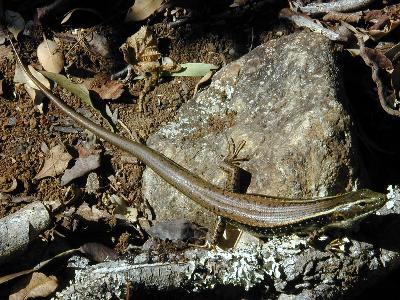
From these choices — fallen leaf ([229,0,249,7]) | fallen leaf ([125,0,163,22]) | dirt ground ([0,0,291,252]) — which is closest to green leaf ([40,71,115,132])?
dirt ground ([0,0,291,252])

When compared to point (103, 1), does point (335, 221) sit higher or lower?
lower

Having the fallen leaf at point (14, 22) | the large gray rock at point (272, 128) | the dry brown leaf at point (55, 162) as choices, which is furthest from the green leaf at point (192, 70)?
the fallen leaf at point (14, 22)

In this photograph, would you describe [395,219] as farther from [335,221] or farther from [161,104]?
[161,104]

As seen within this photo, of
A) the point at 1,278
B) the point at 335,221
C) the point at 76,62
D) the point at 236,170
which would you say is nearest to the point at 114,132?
the point at 76,62

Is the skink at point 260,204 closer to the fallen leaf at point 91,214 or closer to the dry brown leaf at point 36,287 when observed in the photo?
the fallen leaf at point 91,214

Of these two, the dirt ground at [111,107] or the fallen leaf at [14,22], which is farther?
the fallen leaf at [14,22]

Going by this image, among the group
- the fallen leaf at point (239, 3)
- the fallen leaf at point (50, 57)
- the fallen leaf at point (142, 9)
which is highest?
the fallen leaf at point (142, 9)

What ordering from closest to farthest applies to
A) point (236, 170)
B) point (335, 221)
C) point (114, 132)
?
point (335, 221)
point (236, 170)
point (114, 132)

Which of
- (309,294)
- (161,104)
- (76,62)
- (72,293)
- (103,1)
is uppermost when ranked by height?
(103,1)
